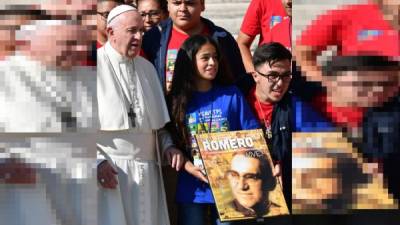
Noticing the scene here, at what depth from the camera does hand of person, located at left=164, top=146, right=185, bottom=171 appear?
177 inches

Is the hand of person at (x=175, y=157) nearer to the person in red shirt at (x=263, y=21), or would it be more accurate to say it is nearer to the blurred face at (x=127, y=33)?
the blurred face at (x=127, y=33)

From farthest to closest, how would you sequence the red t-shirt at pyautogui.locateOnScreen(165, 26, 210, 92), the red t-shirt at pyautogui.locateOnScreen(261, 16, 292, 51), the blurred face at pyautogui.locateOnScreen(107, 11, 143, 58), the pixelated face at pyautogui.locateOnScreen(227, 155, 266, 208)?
the red t-shirt at pyautogui.locateOnScreen(261, 16, 292, 51) → the red t-shirt at pyautogui.locateOnScreen(165, 26, 210, 92) → the blurred face at pyautogui.locateOnScreen(107, 11, 143, 58) → the pixelated face at pyautogui.locateOnScreen(227, 155, 266, 208)

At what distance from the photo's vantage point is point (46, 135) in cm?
371

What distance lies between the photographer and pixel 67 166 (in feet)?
12.3

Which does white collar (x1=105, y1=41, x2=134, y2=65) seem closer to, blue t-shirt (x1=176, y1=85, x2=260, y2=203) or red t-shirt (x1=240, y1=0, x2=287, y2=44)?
blue t-shirt (x1=176, y1=85, x2=260, y2=203)

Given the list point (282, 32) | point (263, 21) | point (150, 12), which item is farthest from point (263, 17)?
point (150, 12)

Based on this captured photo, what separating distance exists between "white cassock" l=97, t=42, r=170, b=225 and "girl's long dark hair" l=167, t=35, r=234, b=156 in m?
0.08

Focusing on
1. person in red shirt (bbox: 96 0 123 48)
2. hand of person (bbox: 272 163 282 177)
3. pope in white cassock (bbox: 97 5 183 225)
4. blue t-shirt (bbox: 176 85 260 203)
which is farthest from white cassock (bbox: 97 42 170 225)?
hand of person (bbox: 272 163 282 177)

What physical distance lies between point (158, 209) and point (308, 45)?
1.22 metres

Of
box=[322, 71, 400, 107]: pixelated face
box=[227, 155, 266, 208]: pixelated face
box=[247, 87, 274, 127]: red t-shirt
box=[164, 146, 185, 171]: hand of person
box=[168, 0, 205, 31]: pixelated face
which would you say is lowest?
box=[227, 155, 266, 208]: pixelated face

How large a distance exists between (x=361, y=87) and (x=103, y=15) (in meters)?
1.84

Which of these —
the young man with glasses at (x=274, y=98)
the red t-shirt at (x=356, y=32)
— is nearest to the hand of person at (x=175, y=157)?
the young man with glasses at (x=274, y=98)

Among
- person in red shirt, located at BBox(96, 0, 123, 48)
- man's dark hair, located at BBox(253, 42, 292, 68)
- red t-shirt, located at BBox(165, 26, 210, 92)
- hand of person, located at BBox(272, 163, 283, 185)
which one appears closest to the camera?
hand of person, located at BBox(272, 163, 283, 185)

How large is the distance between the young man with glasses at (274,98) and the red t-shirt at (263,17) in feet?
2.53
